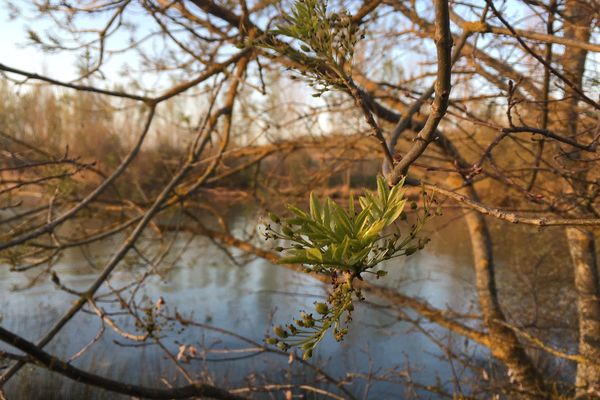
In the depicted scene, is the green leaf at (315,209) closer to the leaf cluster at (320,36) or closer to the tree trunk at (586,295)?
the leaf cluster at (320,36)

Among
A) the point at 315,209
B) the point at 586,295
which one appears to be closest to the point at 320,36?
the point at 315,209

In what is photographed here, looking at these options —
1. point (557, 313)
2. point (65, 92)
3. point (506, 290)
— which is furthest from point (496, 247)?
point (65, 92)

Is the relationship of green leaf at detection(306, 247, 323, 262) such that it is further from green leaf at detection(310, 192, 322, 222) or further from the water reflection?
the water reflection

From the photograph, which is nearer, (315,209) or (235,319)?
(315,209)

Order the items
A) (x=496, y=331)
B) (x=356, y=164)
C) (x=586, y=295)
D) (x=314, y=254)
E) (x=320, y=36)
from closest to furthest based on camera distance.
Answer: (x=314, y=254) < (x=320, y=36) < (x=586, y=295) < (x=496, y=331) < (x=356, y=164)

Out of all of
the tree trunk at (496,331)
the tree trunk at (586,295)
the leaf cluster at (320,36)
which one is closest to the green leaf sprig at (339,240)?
the leaf cluster at (320,36)

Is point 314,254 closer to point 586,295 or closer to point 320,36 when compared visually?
point 320,36

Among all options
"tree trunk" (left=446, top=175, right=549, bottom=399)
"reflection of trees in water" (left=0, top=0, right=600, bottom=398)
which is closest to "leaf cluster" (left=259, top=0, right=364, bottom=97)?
"reflection of trees in water" (left=0, top=0, right=600, bottom=398)

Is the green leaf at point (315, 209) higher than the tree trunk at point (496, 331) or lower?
higher

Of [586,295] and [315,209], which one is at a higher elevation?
[315,209]

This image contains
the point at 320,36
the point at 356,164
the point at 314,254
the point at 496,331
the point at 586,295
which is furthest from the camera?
the point at 356,164

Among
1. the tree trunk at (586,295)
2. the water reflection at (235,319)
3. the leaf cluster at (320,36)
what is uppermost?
the leaf cluster at (320,36)

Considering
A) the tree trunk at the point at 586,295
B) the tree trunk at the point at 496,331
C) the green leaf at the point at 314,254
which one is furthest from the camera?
the tree trunk at the point at 496,331

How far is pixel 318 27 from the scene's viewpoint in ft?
2.08
